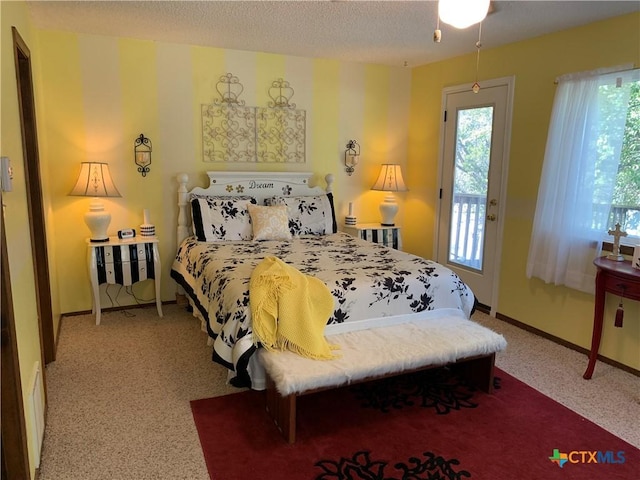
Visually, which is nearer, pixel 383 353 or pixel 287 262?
pixel 383 353

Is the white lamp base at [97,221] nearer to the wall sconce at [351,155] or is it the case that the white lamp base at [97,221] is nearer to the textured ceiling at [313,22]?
the textured ceiling at [313,22]

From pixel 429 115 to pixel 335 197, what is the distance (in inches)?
51.6

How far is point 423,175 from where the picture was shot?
4.93 m

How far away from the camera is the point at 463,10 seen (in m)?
1.88

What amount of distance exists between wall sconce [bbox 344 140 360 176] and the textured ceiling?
0.97 meters

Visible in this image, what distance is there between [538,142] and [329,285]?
7.23 ft

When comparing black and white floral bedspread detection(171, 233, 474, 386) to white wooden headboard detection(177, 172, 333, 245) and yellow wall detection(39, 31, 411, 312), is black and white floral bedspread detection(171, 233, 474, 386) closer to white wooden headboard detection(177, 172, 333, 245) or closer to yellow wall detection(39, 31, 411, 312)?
white wooden headboard detection(177, 172, 333, 245)

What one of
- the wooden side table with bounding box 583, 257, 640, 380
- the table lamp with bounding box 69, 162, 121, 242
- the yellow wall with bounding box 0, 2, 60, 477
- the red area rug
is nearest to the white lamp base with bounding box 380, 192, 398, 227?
the wooden side table with bounding box 583, 257, 640, 380

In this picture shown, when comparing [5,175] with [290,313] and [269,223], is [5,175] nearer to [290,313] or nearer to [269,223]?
[290,313]

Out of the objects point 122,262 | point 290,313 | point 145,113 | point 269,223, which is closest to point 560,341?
point 290,313

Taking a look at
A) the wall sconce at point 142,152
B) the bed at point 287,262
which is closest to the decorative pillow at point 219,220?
the bed at point 287,262

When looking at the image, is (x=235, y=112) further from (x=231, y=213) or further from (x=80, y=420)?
(x=80, y=420)

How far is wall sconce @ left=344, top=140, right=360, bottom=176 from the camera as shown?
4828mm

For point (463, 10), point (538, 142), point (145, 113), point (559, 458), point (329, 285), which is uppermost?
point (463, 10)
